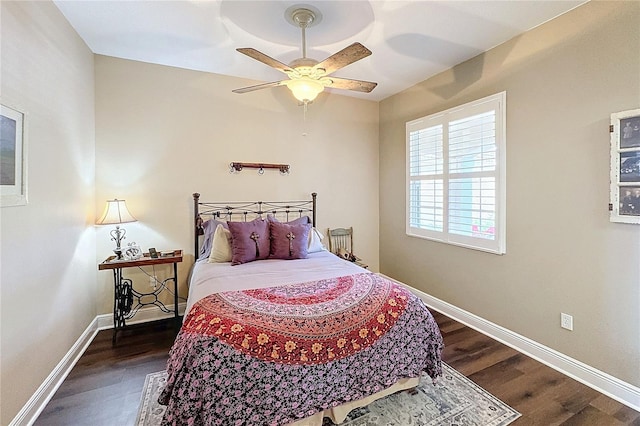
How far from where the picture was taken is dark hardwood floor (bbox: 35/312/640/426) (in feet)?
6.35

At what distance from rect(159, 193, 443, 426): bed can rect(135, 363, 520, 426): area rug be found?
0.43ft

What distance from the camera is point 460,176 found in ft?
10.9

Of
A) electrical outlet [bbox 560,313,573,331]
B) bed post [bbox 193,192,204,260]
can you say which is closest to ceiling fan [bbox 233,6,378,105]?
bed post [bbox 193,192,204,260]

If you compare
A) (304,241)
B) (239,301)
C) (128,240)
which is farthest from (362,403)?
(128,240)

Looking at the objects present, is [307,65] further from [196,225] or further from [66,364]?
[66,364]

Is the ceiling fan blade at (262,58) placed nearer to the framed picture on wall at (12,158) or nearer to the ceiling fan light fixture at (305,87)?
the ceiling fan light fixture at (305,87)

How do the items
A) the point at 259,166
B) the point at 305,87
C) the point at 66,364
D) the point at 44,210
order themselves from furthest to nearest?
1. the point at 259,166
2. the point at 66,364
3. the point at 305,87
4. the point at 44,210

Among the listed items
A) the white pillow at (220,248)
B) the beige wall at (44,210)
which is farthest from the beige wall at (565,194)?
the beige wall at (44,210)

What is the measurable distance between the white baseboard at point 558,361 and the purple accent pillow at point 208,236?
9.41ft

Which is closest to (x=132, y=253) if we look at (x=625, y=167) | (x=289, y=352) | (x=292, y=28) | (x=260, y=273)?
(x=260, y=273)

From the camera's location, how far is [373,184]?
184 inches

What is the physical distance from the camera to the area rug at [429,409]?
6.23 feet

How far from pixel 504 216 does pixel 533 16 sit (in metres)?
1.72

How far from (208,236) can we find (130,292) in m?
1.02
